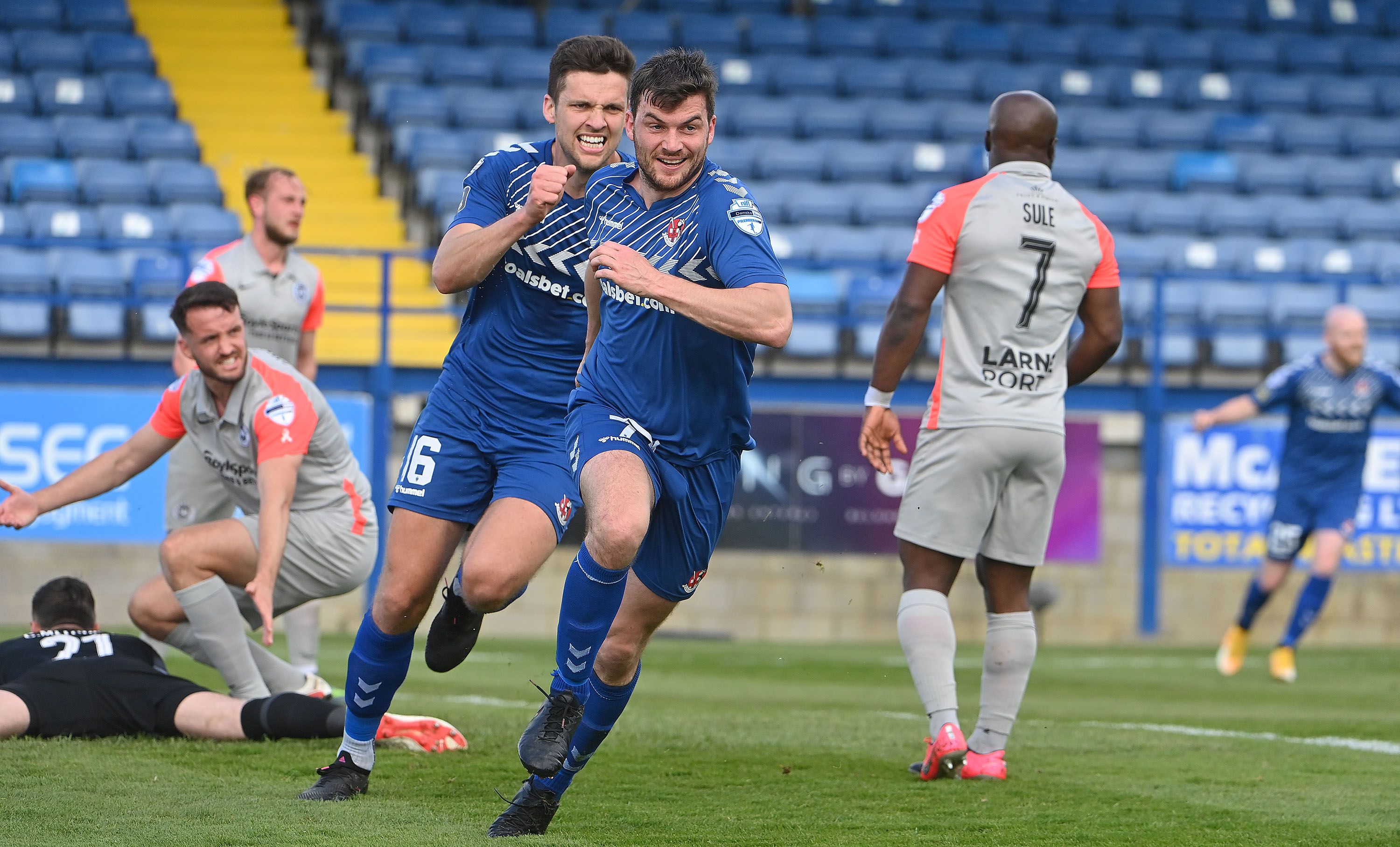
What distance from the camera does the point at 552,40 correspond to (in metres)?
18.4

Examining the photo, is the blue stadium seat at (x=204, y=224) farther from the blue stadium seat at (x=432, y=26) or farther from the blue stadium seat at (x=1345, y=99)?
the blue stadium seat at (x=1345, y=99)

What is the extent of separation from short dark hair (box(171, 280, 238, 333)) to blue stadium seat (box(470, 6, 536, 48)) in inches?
516

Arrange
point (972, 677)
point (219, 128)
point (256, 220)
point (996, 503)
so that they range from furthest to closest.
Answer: point (219, 128) → point (972, 677) → point (256, 220) → point (996, 503)

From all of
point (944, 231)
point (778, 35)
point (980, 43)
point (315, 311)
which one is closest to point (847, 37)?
point (778, 35)

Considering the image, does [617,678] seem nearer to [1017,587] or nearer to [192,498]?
[1017,587]

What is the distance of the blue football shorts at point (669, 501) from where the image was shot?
4141 millimetres

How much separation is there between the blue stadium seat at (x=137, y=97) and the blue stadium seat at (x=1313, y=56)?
1311 cm

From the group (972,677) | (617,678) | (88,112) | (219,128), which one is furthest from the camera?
(219,128)

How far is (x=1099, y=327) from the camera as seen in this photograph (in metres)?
5.39

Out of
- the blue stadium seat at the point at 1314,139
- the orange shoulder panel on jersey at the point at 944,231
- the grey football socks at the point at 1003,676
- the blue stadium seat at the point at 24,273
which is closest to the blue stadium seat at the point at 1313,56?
the blue stadium seat at the point at 1314,139

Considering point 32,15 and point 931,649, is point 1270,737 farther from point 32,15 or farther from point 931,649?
point 32,15

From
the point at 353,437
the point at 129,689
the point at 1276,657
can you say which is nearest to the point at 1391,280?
the point at 1276,657

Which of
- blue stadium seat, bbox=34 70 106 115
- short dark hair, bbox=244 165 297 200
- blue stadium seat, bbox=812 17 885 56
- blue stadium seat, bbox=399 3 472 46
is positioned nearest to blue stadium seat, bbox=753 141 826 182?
blue stadium seat, bbox=812 17 885 56

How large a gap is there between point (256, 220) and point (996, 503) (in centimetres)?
402
